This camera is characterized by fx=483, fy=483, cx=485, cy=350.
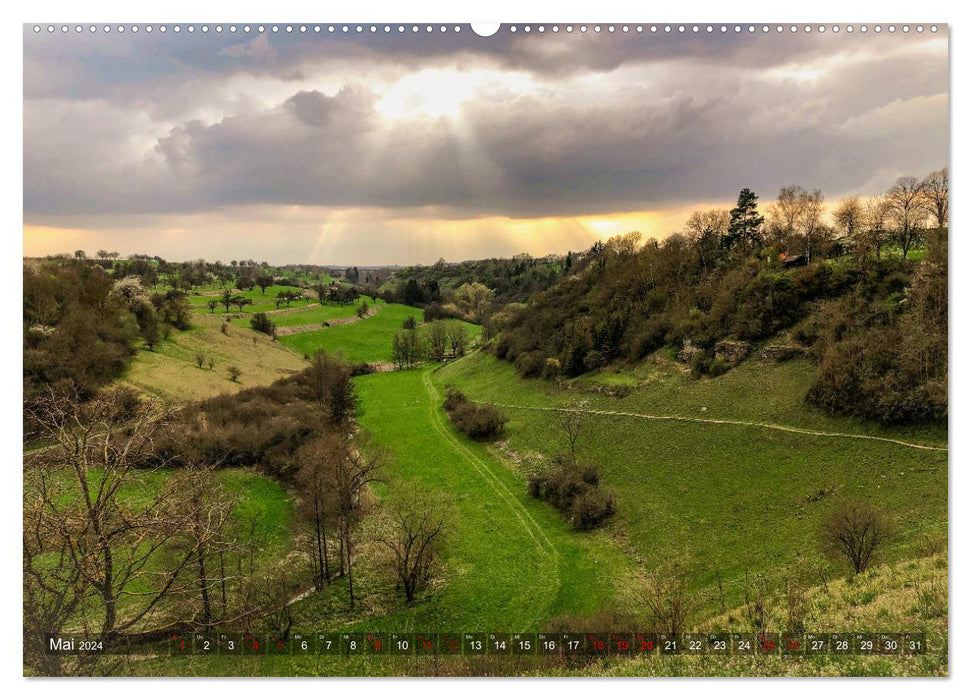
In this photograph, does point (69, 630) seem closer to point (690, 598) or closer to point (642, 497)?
point (690, 598)

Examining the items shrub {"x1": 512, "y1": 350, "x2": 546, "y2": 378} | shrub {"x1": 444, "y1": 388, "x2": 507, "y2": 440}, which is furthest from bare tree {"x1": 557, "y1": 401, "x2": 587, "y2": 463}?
shrub {"x1": 512, "y1": 350, "x2": 546, "y2": 378}

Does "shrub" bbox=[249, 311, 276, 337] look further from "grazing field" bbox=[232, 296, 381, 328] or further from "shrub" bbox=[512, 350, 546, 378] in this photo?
"shrub" bbox=[512, 350, 546, 378]

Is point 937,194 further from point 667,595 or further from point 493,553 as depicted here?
point 493,553

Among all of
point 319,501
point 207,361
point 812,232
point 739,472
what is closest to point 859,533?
point 739,472

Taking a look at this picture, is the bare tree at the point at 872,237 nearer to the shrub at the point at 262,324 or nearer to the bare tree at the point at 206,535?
the bare tree at the point at 206,535

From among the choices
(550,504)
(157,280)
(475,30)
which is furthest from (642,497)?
(157,280)

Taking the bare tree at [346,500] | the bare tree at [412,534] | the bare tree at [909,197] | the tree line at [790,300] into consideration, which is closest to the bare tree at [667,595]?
the bare tree at [412,534]
